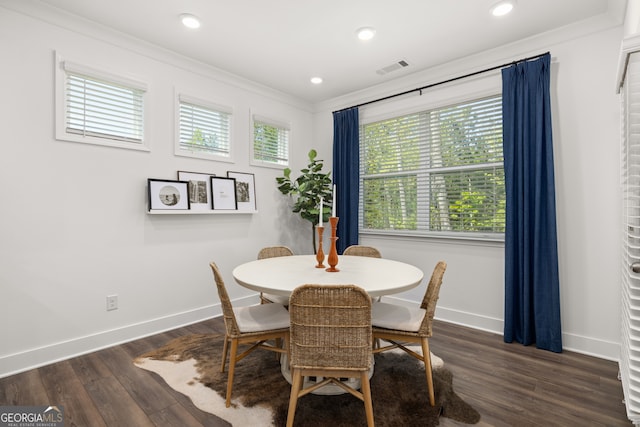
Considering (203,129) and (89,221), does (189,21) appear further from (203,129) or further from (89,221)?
(89,221)

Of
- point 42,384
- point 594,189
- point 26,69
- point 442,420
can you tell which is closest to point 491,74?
point 594,189

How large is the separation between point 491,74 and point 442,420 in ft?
9.86

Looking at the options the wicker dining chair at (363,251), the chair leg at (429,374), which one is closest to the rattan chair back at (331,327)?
the chair leg at (429,374)

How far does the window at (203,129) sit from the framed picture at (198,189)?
0.21 meters

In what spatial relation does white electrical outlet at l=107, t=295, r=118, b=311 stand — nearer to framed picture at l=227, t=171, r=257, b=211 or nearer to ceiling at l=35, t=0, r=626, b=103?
framed picture at l=227, t=171, r=257, b=211

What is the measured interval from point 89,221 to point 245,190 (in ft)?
5.16

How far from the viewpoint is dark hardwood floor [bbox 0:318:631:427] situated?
1.81 meters

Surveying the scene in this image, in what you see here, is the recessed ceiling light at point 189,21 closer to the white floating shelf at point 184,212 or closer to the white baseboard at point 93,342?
the white floating shelf at point 184,212

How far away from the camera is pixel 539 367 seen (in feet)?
7.89

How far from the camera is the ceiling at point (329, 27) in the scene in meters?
2.45

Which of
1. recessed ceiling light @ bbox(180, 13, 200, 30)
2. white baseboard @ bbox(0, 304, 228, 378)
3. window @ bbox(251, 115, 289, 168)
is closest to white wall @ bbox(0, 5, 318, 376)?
white baseboard @ bbox(0, 304, 228, 378)

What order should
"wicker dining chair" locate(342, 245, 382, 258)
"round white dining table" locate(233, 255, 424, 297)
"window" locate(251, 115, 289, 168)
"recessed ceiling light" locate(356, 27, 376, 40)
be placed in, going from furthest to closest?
"window" locate(251, 115, 289, 168) → "wicker dining chair" locate(342, 245, 382, 258) → "recessed ceiling light" locate(356, 27, 376, 40) → "round white dining table" locate(233, 255, 424, 297)

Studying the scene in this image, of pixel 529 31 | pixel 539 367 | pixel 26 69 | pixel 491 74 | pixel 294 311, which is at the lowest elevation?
pixel 539 367

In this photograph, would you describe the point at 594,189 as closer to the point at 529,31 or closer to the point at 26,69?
the point at 529,31
